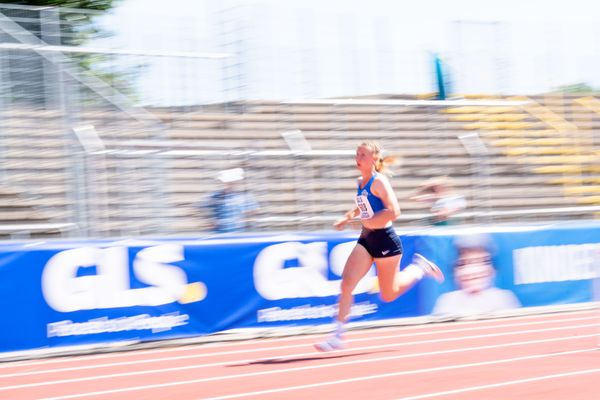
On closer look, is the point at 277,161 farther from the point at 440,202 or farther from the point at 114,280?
the point at 114,280

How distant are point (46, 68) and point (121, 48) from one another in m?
2.06

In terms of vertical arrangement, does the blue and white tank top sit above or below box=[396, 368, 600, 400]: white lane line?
above

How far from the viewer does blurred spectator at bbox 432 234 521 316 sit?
12445mm

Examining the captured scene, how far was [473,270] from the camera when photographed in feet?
41.2

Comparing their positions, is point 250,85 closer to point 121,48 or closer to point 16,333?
point 121,48

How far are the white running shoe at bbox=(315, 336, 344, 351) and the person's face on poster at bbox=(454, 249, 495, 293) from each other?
138 inches

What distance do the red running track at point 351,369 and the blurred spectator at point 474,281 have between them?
1.04 meters

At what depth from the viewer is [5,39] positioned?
14.7 meters

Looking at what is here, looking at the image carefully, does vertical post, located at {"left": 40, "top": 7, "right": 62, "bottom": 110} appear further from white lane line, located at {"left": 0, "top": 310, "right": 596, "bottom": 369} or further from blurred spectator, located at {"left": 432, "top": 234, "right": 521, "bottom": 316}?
blurred spectator, located at {"left": 432, "top": 234, "right": 521, "bottom": 316}

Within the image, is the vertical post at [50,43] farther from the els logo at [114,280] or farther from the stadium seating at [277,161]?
the els logo at [114,280]

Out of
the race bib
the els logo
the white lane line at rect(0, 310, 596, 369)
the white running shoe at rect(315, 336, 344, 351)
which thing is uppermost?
the race bib

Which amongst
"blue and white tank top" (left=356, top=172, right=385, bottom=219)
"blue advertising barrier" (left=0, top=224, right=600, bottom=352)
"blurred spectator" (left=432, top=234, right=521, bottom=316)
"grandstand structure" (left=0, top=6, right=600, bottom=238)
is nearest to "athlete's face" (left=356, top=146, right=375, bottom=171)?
"blue and white tank top" (left=356, top=172, right=385, bottom=219)

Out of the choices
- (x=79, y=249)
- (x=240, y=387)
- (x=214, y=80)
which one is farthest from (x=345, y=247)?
(x=214, y=80)

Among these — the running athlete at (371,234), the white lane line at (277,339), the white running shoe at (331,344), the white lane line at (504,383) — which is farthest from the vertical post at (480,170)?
the white lane line at (504,383)
